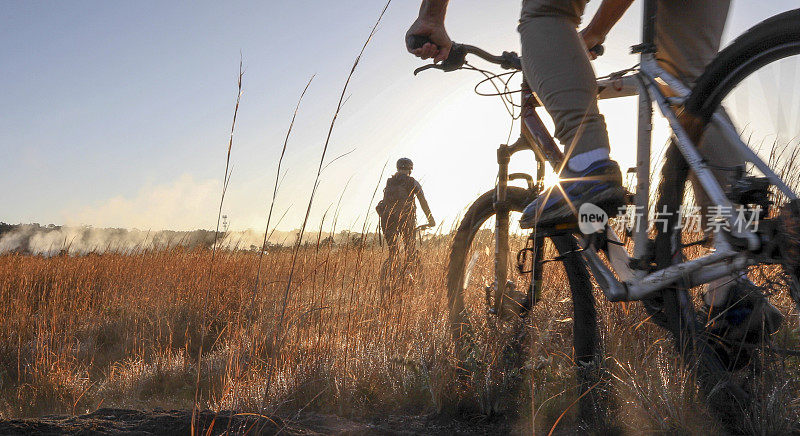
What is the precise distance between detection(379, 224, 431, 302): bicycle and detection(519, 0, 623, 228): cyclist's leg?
1284 mm

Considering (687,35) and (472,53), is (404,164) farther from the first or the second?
(687,35)

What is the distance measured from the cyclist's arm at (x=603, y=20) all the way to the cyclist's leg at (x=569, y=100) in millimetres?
488

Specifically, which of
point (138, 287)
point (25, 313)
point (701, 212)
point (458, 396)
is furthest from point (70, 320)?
point (701, 212)

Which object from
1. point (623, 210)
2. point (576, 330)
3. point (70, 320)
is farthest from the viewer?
point (70, 320)

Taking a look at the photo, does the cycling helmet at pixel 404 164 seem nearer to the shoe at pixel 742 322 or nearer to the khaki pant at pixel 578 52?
the khaki pant at pixel 578 52

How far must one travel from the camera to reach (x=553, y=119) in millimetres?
1358

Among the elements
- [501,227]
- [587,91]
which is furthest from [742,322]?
[501,227]

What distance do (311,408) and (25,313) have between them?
4.98 metres

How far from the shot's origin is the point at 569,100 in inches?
51.4

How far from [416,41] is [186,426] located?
1.36 metres

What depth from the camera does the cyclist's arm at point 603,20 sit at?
70.7 inches

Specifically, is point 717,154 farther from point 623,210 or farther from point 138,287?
point 138,287

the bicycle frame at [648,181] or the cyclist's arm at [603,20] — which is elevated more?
the cyclist's arm at [603,20]
